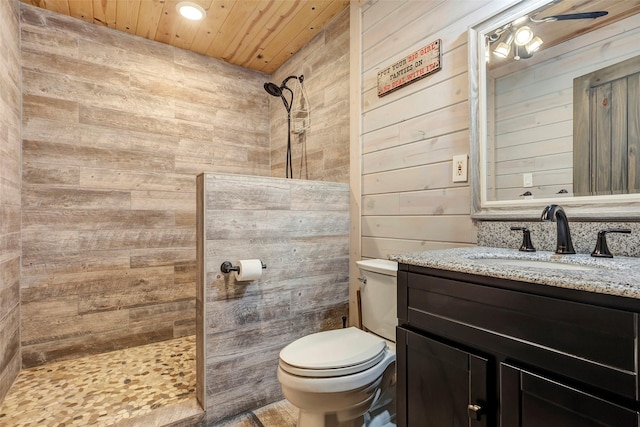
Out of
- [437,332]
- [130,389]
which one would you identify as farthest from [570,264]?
[130,389]

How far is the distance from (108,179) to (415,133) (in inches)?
85.0

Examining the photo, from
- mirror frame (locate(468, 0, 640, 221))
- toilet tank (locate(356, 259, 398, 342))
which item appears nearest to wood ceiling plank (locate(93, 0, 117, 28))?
mirror frame (locate(468, 0, 640, 221))

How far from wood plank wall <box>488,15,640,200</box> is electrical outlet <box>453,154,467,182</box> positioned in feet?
0.43

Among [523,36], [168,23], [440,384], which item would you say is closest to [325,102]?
[168,23]

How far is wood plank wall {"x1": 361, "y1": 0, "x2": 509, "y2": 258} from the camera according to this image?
1.50 metres

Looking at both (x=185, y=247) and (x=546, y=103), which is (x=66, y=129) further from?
(x=546, y=103)

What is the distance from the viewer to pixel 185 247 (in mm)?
2609

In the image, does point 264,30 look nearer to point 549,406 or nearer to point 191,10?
point 191,10

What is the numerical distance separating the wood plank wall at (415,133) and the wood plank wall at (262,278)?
28 centimetres

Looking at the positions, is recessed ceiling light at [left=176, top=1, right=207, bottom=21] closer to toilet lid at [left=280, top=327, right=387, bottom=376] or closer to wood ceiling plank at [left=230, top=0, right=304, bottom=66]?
wood ceiling plank at [left=230, top=0, right=304, bottom=66]

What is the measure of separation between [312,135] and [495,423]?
2.12 m

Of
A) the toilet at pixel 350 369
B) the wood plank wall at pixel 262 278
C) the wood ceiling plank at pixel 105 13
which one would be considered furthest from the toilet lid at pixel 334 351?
the wood ceiling plank at pixel 105 13

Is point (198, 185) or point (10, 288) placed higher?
point (198, 185)

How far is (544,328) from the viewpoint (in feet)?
2.36
